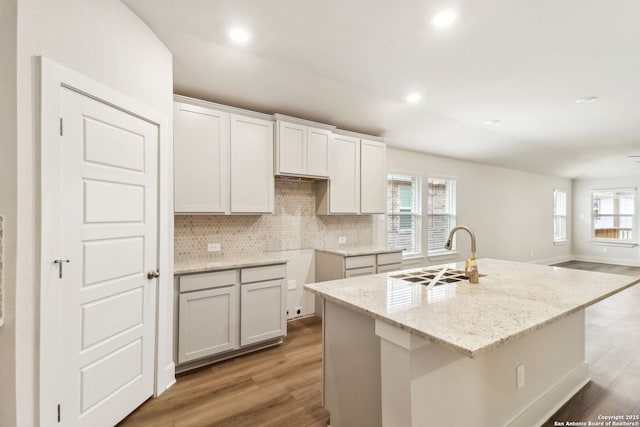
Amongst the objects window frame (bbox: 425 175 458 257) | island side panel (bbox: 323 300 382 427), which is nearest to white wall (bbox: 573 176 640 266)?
window frame (bbox: 425 175 458 257)

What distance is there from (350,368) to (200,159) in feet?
7.25

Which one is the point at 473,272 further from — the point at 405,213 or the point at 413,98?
the point at 405,213

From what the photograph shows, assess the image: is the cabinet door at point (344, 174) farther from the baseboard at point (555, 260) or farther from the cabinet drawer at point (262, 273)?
the baseboard at point (555, 260)

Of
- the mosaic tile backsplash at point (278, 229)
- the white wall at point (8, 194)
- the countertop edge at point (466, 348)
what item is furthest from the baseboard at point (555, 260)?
the white wall at point (8, 194)

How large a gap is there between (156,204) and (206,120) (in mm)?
1074

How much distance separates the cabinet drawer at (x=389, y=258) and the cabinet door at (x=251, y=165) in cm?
157

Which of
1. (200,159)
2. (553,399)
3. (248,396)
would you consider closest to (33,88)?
(200,159)

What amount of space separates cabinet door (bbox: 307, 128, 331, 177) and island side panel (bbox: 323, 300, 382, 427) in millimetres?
2031

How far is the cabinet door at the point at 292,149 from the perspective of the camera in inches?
132

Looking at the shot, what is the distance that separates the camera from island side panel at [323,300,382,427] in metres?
1.58

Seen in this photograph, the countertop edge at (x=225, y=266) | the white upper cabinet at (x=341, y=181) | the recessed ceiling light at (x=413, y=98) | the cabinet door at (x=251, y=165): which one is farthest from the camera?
the white upper cabinet at (x=341, y=181)

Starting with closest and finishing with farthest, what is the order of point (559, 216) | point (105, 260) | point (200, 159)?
point (105, 260)
point (200, 159)
point (559, 216)

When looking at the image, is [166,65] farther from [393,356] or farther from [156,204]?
[393,356]

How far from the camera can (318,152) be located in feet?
12.0
